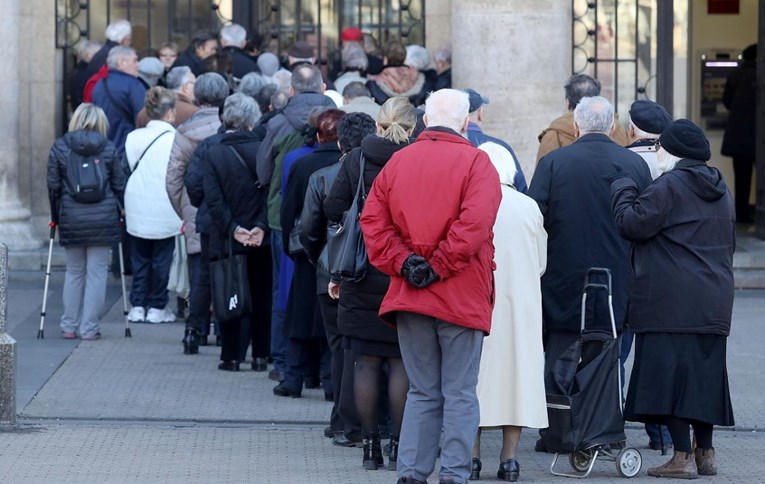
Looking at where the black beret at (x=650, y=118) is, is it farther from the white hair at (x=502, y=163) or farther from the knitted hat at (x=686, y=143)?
the white hair at (x=502, y=163)

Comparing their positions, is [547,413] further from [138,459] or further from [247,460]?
[138,459]

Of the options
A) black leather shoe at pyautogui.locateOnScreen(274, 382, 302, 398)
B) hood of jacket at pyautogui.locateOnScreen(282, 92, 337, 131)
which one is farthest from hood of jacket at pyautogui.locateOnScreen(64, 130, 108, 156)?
black leather shoe at pyautogui.locateOnScreen(274, 382, 302, 398)

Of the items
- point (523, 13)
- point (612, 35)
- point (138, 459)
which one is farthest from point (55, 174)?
point (612, 35)

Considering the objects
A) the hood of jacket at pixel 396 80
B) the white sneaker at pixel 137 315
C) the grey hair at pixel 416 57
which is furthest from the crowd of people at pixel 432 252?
the grey hair at pixel 416 57

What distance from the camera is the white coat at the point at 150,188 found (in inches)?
452

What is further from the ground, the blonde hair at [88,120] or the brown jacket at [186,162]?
the blonde hair at [88,120]

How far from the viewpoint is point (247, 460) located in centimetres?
764

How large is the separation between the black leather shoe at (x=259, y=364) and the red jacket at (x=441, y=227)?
369 centimetres

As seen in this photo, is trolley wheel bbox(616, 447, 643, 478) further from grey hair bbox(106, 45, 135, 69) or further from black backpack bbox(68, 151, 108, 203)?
grey hair bbox(106, 45, 135, 69)

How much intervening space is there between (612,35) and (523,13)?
3.85 ft

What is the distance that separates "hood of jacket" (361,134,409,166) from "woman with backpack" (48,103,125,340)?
3805 mm

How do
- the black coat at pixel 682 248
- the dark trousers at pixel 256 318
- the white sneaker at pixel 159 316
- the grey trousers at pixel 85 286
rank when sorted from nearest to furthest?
the black coat at pixel 682 248 < the dark trousers at pixel 256 318 < the grey trousers at pixel 85 286 < the white sneaker at pixel 159 316

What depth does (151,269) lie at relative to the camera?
11.9 meters

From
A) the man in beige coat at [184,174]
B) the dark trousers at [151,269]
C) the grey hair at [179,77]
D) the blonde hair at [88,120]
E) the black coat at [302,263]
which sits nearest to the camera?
the black coat at [302,263]
